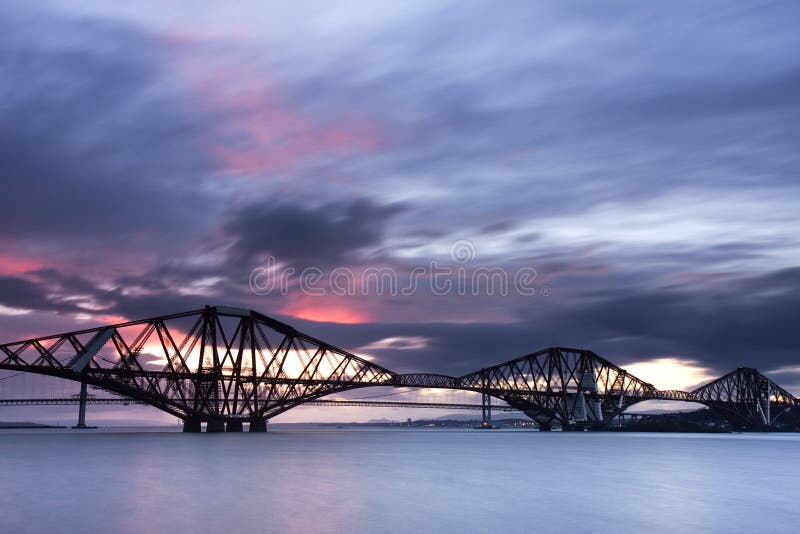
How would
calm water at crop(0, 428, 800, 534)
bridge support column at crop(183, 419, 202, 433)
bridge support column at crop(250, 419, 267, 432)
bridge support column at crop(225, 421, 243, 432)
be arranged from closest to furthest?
calm water at crop(0, 428, 800, 534), bridge support column at crop(183, 419, 202, 433), bridge support column at crop(225, 421, 243, 432), bridge support column at crop(250, 419, 267, 432)

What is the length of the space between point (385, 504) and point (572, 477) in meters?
19.0

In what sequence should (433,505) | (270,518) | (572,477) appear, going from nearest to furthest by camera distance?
(270,518) < (433,505) < (572,477)

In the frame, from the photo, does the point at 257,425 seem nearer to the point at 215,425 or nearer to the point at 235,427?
the point at 235,427

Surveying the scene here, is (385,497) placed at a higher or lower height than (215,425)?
lower

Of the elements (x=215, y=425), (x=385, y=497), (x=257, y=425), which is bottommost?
(x=385, y=497)

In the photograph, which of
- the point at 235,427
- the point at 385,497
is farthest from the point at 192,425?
the point at 385,497

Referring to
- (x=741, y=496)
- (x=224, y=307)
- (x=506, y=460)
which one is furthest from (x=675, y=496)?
(x=224, y=307)

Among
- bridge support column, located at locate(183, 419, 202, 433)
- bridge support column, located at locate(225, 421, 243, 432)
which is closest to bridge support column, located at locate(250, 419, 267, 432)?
bridge support column, located at locate(225, 421, 243, 432)

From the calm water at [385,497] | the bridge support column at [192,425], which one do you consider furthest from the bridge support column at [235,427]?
the calm water at [385,497]

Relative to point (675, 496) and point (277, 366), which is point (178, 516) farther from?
point (277, 366)

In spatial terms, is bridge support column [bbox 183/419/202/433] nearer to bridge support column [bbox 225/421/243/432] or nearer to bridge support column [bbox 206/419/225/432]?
→ bridge support column [bbox 206/419/225/432]

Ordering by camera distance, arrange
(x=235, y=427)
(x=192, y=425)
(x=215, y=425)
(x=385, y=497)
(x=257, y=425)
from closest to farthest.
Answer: (x=385, y=497), (x=192, y=425), (x=215, y=425), (x=235, y=427), (x=257, y=425)

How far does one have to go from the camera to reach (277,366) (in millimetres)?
133875

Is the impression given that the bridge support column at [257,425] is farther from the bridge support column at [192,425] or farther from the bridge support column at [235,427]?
the bridge support column at [192,425]
